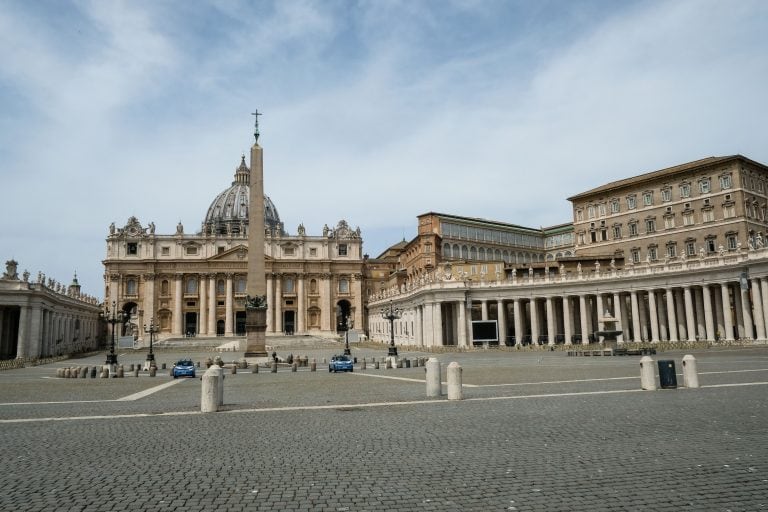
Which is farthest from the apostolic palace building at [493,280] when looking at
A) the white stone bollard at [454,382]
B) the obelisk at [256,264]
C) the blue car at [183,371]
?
the white stone bollard at [454,382]

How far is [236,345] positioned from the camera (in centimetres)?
A: 7975

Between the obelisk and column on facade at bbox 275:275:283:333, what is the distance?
6781 centimetres

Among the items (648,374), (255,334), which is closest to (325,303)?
(255,334)

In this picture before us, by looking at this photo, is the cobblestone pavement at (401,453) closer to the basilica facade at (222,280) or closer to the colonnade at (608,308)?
the colonnade at (608,308)

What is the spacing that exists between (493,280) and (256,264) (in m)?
32.5

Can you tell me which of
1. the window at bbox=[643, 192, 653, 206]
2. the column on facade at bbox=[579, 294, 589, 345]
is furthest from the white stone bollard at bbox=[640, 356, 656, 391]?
the window at bbox=[643, 192, 653, 206]

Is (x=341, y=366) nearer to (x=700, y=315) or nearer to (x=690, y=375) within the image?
(x=690, y=375)

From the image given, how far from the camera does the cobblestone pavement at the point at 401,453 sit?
6.83 m

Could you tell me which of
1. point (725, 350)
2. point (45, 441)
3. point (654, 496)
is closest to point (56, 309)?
point (45, 441)

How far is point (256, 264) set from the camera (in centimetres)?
3825

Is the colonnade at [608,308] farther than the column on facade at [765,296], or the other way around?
the colonnade at [608,308]

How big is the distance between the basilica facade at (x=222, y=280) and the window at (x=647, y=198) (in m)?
56.5

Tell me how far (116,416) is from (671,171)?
66324mm

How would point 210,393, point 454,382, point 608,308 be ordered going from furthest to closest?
point 608,308, point 454,382, point 210,393
